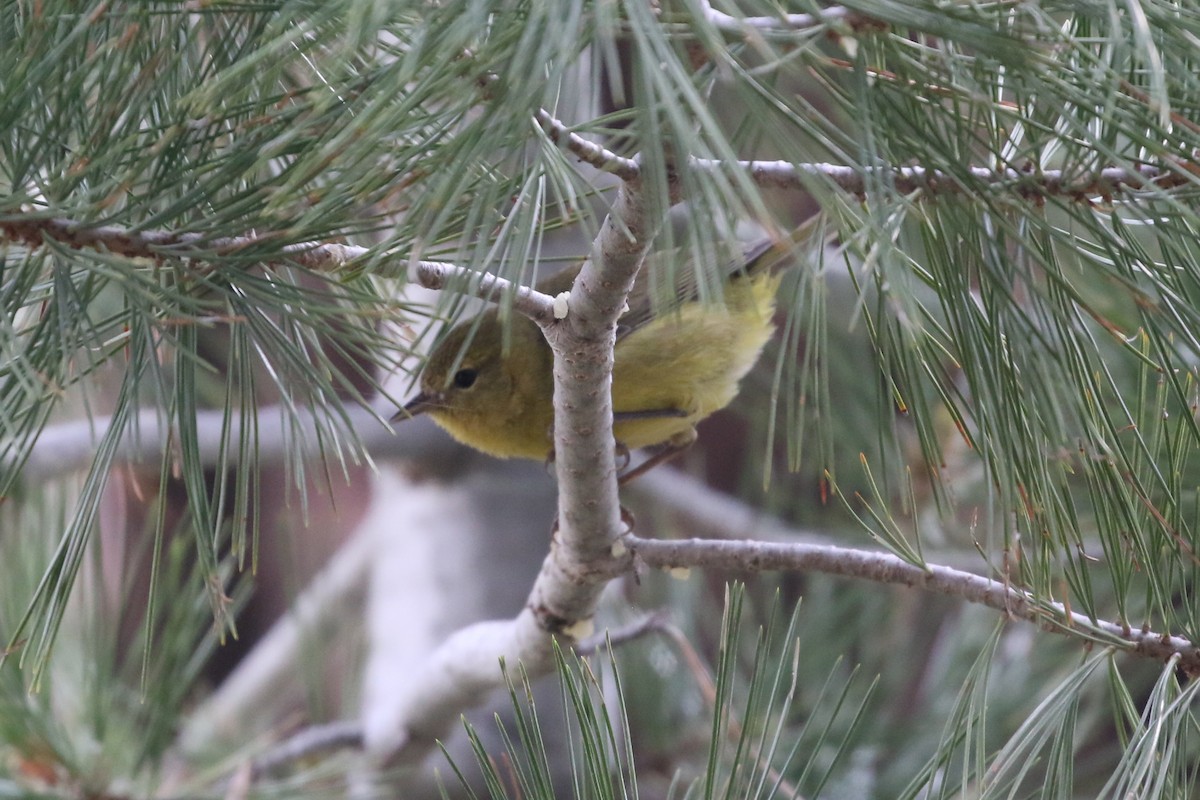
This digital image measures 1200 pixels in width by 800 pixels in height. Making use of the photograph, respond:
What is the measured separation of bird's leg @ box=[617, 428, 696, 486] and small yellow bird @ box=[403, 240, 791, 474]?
0.13 feet

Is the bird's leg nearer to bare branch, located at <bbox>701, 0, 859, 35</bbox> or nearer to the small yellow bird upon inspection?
the small yellow bird

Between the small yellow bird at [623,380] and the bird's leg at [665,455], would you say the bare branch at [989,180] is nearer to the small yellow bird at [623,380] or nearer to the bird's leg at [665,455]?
the small yellow bird at [623,380]

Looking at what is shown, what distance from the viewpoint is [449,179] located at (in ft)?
1.97

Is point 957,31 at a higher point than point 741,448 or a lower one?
higher

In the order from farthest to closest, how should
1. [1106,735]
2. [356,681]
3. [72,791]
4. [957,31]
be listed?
[1106,735] < [356,681] < [72,791] < [957,31]

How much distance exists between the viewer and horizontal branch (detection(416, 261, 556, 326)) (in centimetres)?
65

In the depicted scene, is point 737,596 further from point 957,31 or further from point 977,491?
point 977,491

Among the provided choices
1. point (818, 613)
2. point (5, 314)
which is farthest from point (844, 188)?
point (818, 613)

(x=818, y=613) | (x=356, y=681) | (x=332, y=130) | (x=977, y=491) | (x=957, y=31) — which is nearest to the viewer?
(x=957, y=31)

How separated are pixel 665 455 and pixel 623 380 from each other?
0.19 m

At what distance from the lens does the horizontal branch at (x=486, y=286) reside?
25.5 inches

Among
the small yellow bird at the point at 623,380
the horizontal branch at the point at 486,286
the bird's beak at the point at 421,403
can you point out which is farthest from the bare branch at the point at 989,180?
the bird's beak at the point at 421,403

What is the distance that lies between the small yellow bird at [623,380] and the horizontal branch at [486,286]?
2.73ft

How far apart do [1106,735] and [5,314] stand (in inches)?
115
